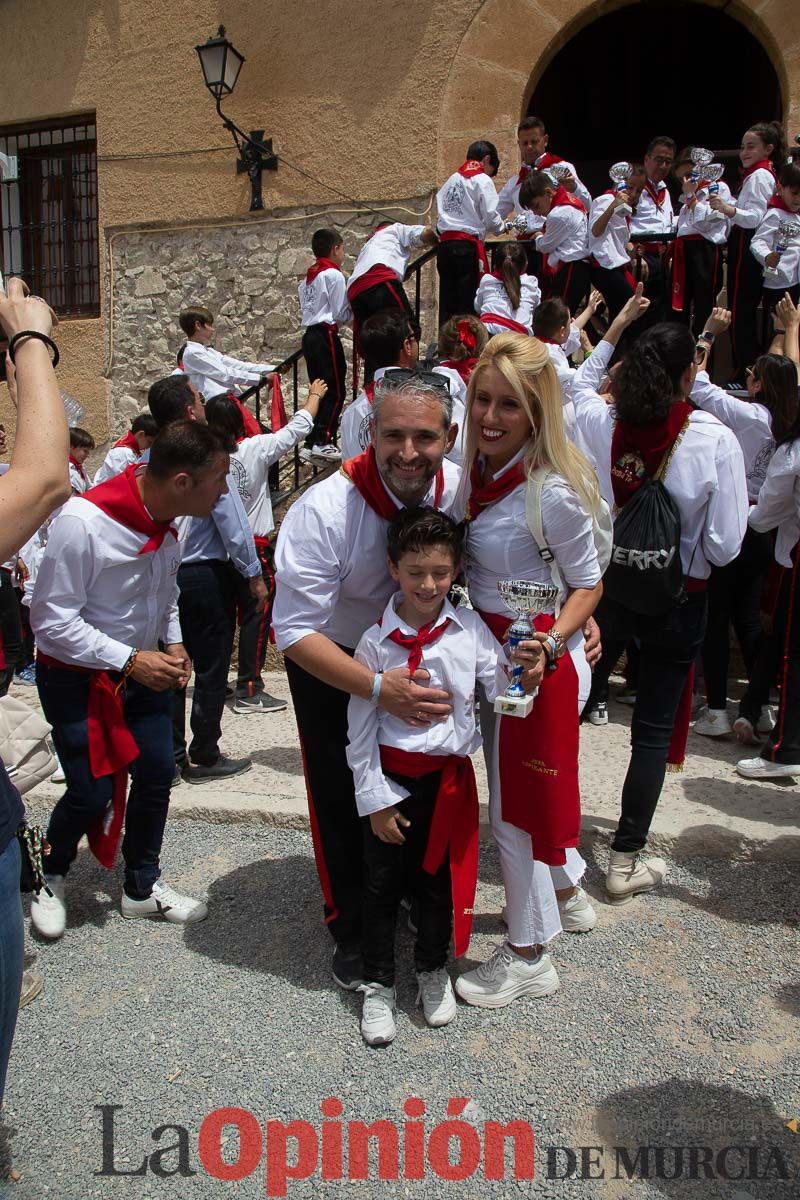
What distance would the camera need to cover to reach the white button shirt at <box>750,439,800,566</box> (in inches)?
162

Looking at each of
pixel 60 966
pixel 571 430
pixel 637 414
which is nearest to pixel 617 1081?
Answer: pixel 60 966


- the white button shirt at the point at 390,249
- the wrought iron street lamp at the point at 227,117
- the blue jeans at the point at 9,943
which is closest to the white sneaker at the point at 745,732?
the white button shirt at the point at 390,249

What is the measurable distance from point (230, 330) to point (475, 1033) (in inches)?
352

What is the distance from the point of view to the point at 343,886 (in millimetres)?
3002

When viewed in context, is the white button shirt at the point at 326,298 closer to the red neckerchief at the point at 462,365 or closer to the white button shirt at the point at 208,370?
the white button shirt at the point at 208,370

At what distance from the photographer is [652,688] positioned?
11.1 ft

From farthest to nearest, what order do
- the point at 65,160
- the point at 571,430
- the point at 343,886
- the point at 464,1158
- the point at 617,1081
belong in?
the point at 65,160
the point at 571,430
the point at 343,886
the point at 617,1081
the point at 464,1158

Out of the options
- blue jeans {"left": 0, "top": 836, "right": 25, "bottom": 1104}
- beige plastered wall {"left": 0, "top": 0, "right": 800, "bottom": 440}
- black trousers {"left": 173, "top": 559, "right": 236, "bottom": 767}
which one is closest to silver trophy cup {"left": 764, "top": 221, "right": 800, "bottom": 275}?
beige plastered wall {"left": 0, "top": 0, "right": 800, "bottom": 440}

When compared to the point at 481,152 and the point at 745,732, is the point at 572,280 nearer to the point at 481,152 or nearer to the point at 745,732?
the point at 481,152

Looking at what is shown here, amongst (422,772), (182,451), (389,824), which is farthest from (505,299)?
(389,824)

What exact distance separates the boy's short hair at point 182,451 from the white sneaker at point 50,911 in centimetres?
159

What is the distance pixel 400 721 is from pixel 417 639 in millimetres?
250

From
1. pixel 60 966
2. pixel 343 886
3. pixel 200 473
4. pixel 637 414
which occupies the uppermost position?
pixel 637 414

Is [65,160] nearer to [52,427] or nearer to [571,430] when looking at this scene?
[571,430]
